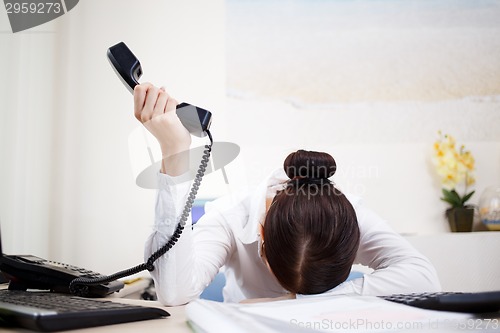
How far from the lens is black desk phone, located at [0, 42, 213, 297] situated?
0.84 m

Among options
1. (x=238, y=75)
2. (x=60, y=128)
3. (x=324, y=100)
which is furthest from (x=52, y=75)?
(x=324, y=100)

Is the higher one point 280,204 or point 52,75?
point 52,75

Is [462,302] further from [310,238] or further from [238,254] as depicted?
[238,254]

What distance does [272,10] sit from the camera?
2506 mm

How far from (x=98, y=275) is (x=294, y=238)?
1.36ft

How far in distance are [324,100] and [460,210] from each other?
90cm

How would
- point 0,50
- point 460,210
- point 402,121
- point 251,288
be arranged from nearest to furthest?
point 251,288
point 0,50
point 460,210
point 402,121

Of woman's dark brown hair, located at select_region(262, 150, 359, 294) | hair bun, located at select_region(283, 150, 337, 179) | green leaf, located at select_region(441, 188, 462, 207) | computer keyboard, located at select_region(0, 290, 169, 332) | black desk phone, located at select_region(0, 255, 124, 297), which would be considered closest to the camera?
computer keyboard, located at select_region(0, 290, 169, 332)

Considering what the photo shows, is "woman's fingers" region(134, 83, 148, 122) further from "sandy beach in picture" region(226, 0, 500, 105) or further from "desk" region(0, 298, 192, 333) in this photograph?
"sandy beach in picture" region(226, 0, 500, 105)

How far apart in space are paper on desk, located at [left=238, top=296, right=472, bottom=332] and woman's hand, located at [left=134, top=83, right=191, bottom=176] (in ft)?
1.30

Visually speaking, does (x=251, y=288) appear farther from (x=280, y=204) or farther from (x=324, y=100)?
(x=324, y=100)

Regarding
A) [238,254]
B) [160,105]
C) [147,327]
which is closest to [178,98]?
[238,254]

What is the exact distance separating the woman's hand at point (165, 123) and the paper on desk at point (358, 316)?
40 centimetres

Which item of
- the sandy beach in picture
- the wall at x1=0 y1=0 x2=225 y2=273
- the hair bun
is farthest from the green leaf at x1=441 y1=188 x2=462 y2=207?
the hair bun
